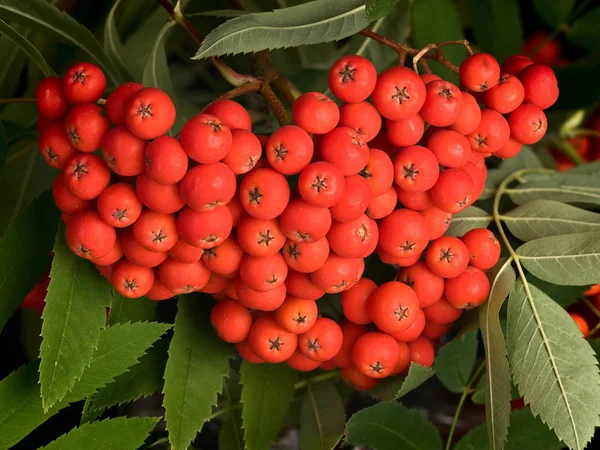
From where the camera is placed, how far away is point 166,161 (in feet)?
1.39

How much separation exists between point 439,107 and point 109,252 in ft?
0.80

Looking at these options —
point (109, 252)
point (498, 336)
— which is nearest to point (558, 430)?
point (498, 336)

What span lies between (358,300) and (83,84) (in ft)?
0.82

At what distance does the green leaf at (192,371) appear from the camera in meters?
0.53

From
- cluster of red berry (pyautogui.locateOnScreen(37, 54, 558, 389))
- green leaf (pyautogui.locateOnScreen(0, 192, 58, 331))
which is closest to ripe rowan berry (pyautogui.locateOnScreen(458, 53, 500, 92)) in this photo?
cluster of red berry (pyautogui.locateOnScreen(37, 54, 558, 389))

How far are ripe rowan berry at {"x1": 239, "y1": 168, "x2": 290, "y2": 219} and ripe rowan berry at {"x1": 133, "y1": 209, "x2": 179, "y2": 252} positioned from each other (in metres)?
0.05

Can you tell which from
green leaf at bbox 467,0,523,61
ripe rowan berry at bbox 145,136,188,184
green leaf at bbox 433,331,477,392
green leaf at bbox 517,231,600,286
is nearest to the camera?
ripe rowan berry at bbox 145,136,188,184

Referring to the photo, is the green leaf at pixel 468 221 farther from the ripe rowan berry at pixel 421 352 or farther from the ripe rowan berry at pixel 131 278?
the ripe rowan berry at pixel 131 278

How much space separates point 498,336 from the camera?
0.52 m

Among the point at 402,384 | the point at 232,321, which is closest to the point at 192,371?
the point at 232,321

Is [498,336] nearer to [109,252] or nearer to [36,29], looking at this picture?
[109,252]

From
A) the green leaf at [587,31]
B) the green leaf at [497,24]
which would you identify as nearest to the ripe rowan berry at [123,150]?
the green leaf at [497,24]

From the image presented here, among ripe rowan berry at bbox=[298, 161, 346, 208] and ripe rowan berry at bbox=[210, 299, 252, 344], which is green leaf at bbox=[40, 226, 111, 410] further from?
ripe rowan berry at bbox=[298, 161, 346, 208]

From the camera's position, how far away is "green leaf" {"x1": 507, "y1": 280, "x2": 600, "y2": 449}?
0.50 meters
